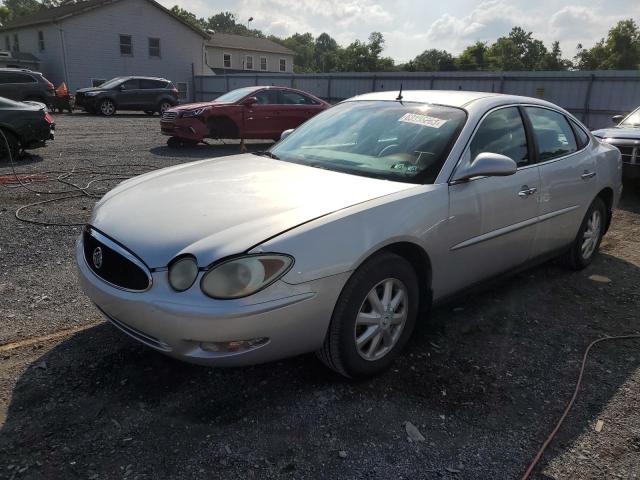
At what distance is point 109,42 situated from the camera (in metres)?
30.4

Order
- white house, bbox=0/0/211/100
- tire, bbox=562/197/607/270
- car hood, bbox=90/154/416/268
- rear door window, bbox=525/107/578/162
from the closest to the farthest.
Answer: car hood, bbox=90/154/416/268 → rear door window, bbox=525/107/578/162 → tire, bbox=562/197/607/270 → white house, bbox=0/0/211/100

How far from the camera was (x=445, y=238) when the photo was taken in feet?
10.2

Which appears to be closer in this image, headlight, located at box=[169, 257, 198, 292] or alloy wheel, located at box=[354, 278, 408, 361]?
headlight, located at box=[169, 257, 198, 292]

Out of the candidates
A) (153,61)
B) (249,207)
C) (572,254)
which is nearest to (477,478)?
(249,207)

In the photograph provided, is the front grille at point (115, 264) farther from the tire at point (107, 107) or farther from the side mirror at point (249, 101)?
the tire at point (107, 107)

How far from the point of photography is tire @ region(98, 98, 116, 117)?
2143 centimetres

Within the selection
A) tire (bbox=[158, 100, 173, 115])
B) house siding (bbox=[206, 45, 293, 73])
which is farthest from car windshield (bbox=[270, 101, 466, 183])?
house siding (bbox=[206, 45, 293, 73])

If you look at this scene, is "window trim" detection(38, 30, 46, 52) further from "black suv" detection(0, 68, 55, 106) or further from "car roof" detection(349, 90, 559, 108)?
"car roof" detection(349, 90, 559, 108)

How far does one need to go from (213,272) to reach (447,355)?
173 cm

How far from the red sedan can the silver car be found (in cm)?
847

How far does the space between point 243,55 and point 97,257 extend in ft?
160

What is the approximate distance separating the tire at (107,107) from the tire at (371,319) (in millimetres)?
21643

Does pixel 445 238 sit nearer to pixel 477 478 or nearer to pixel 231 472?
pixel 477 478

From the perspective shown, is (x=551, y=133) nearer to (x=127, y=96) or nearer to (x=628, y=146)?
(x=628, y=146)
